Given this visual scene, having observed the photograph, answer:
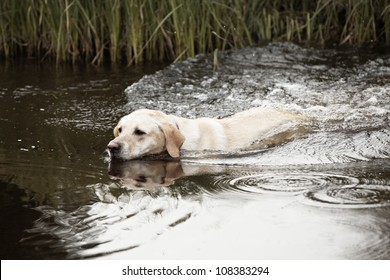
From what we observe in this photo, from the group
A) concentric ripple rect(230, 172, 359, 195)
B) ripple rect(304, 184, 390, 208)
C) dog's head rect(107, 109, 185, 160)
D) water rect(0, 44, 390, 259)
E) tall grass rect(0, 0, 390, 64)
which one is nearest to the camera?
water rect(0, 44, 390, 259)

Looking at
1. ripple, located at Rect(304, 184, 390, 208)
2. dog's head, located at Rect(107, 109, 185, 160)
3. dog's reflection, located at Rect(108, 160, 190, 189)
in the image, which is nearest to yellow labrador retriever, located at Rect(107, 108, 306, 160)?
dog's head, located at Rect(107, 109, 185, 160)

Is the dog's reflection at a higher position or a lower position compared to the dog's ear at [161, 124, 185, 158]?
lower

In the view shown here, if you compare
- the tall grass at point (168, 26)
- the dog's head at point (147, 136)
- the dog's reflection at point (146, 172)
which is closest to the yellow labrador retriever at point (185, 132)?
the dog's head at point (147, 136)

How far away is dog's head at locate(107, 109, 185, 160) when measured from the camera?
18.8 ft

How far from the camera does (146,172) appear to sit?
5.34 metres

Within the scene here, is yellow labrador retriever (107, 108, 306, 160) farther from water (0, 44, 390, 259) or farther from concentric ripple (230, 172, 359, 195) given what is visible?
concentric ripple (230, 172, 359, 195)

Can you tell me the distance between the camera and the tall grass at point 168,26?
30.8ft

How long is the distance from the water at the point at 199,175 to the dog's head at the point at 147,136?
129 millimetres

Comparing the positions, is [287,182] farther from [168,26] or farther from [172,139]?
[168,26]

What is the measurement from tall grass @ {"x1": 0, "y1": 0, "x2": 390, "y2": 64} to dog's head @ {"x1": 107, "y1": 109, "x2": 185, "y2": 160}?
3.48 metres

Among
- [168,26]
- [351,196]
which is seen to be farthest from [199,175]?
[168,26]

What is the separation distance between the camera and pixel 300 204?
4184mm

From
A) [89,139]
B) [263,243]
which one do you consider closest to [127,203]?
[263,243]

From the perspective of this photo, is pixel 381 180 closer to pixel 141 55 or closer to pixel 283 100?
pixel 283 100
